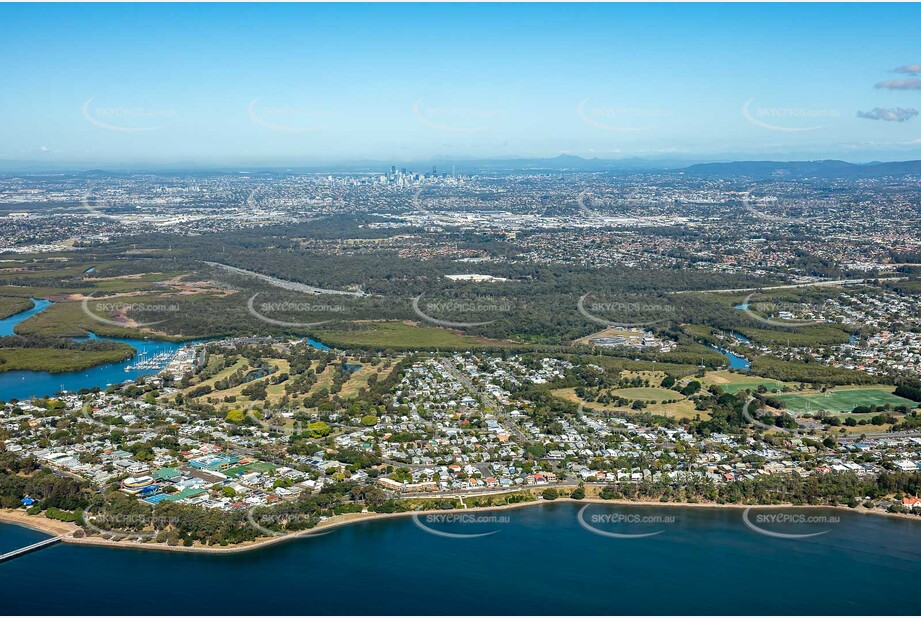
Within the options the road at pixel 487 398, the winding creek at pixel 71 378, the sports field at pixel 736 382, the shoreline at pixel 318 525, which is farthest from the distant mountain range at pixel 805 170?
the shoreline at pixel 318 525

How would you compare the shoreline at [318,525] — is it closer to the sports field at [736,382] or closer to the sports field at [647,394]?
the sports field at [647,394]

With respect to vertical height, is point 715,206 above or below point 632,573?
above

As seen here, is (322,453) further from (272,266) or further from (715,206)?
(715,206)

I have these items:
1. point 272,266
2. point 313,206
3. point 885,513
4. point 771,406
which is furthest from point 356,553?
point 313,206

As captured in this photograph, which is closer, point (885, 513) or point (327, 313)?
point (885, 513)

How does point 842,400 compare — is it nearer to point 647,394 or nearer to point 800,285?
point 647,394

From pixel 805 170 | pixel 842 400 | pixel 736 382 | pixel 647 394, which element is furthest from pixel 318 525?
pixel 805 170

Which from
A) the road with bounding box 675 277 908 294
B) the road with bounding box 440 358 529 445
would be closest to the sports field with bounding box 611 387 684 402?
the road with bounding box 440 358 529 445
